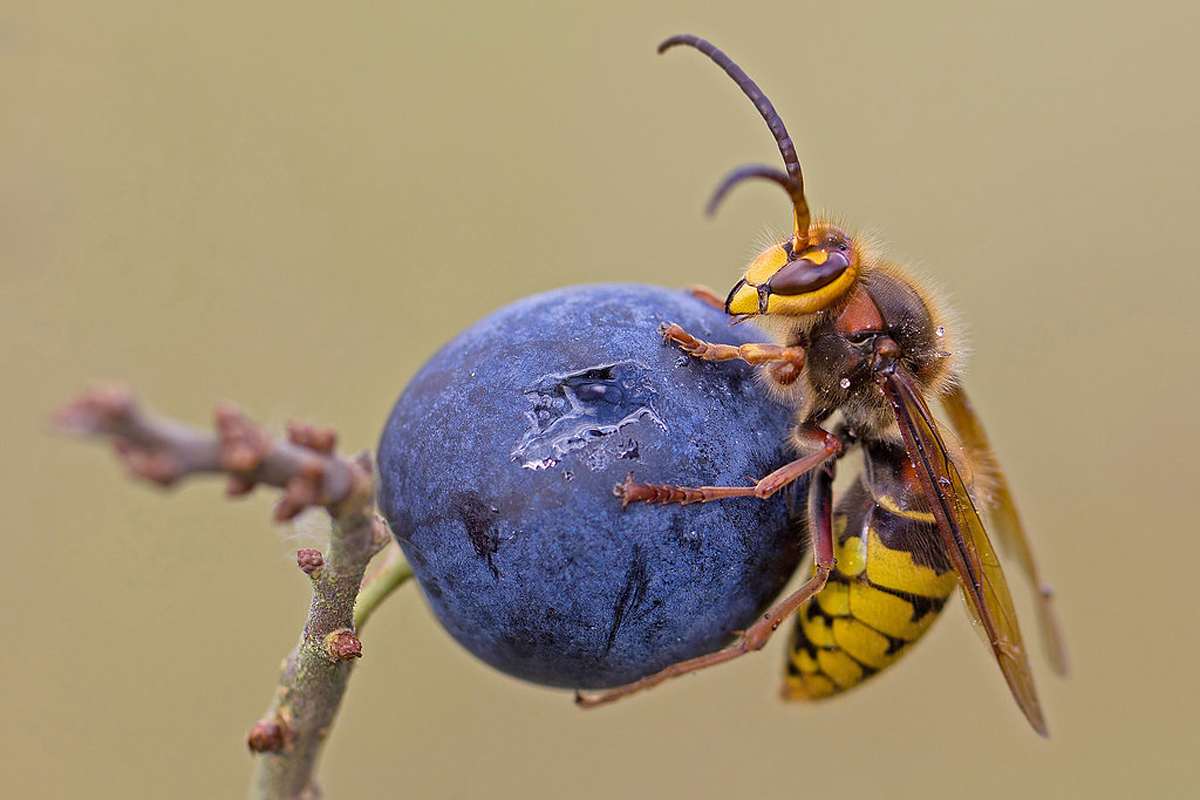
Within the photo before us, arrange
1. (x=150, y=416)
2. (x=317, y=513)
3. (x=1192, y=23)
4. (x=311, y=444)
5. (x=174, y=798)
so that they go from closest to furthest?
(x=150, y=416)
(x=311, y=444)
(x=317, y=513)
(x=174, y=798)
(x=1192, y=23)

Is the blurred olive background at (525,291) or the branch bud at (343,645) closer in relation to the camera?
the branch bud at (343,645)

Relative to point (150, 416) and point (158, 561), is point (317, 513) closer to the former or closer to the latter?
point (150, 416)

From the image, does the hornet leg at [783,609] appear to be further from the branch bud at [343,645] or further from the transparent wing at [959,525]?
the branch bud at [343,645]

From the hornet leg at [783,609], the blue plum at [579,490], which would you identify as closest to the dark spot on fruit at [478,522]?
the blue plum at [579,490]

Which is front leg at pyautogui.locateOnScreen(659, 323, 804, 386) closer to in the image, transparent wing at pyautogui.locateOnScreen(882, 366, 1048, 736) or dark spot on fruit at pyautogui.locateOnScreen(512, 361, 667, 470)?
dark spot on fruit at pyautogui.locateOnScreen(512, 361, 667, 470)

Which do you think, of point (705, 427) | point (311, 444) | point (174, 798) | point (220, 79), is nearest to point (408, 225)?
point (220, 79)

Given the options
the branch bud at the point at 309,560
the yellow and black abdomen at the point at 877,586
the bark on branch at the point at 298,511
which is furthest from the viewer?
the yellow and black abdomen at the point at 877,586

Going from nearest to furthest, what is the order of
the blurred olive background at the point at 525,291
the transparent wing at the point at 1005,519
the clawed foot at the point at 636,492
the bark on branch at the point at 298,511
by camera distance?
the bark on branch at the point at 298,511 → the clawed foot at the point at 636,492 → the transparent wing at the point at 1005,519 → the blurred olive background at the point at 525,291

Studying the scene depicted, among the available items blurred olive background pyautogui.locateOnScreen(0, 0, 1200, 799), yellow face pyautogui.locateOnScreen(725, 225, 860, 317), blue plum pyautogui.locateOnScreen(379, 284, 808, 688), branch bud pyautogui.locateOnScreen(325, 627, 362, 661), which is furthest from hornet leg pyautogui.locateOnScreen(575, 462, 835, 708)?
blurred olive background pyautogui.locateOnScreen(0, 0, 1200, 799)
